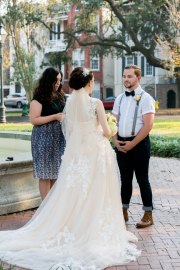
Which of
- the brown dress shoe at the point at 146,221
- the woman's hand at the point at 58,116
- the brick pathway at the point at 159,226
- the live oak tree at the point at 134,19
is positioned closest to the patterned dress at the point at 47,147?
the woman's hand at the point at 58,116

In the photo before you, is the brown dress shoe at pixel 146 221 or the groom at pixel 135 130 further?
the brown dress shoe at pixel 146 221

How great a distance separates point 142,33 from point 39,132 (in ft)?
70.8

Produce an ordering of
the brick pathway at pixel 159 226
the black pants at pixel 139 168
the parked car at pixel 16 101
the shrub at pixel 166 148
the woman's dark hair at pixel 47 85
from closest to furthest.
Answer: the brick pathway at pixel 159 226
the woman's dark hair at pixel 47 85
the black pants at pixel 139 168
the shrub at pixel 166 148
the parked car at pixel 16 101

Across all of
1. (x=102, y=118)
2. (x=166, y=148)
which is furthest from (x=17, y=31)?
(x=102, y=118)

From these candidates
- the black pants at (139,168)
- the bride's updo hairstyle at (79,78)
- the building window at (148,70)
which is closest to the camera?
the bride's updo hairstyle at (79,78)

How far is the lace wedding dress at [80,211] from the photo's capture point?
3227 mm

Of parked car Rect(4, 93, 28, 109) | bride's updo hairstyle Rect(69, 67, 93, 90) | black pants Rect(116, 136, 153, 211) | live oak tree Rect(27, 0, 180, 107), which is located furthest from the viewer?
parked car Rect(4, 93, 28, 109)

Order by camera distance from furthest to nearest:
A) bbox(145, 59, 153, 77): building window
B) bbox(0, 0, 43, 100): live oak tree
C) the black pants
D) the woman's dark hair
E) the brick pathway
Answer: bbox(145, 59, 153, 77): building window, bbox(0, 0, 43, 100): live oak tree, the black pants, the woman's dark hair, the brick pathway

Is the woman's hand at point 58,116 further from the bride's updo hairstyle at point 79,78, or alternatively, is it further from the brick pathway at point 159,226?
the brick pathway at point 159,226

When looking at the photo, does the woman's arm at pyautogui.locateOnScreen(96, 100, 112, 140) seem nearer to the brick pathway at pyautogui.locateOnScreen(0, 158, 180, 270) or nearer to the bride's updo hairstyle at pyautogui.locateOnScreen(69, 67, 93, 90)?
the bride's updo hairstyle at pyautogui.locateOnScreen(69, 67, 93, 90)

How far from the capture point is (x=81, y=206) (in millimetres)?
3498

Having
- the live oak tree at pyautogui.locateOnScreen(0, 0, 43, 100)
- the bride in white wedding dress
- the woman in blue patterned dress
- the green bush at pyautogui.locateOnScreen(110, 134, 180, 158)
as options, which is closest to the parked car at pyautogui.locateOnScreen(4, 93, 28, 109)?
the live oak tree at pyautogui.locateOnScreen(0, 0, 43, 100)

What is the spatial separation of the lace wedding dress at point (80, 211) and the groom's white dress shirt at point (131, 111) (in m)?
0.53

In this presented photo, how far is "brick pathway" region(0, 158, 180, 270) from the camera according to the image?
3.17 metres
